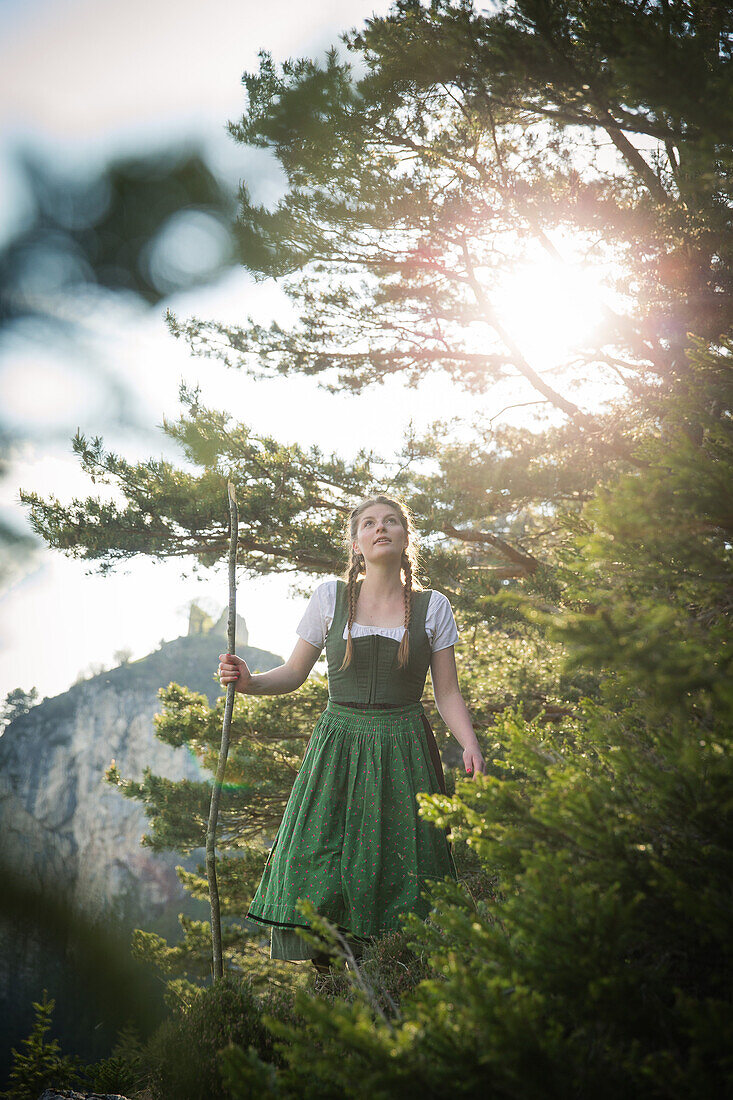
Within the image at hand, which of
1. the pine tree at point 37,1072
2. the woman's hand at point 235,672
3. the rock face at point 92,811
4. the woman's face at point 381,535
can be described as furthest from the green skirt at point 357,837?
the rock face at point 92,811

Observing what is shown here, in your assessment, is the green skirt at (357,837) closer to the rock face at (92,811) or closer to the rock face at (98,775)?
the rock face at (92,811)

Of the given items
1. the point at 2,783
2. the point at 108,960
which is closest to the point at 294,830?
the point at 108,960

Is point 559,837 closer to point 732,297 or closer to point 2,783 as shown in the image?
point 732,297

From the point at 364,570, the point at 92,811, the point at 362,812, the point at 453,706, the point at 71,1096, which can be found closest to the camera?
the point at 71,1096

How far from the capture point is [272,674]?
2.56 meters

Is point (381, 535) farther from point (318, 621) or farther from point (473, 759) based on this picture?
point (473, 759)

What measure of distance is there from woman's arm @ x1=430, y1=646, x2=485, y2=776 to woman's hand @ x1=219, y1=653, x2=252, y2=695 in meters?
0.77

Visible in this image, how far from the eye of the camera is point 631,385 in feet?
16.9

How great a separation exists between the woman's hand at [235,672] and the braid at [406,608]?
62cm

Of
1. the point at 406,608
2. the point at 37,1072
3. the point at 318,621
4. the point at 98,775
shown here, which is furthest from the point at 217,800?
the point at 98,775

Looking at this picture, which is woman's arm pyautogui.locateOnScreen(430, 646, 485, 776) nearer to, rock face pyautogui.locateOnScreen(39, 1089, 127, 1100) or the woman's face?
the woman's face

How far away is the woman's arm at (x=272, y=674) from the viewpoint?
93.7 inches

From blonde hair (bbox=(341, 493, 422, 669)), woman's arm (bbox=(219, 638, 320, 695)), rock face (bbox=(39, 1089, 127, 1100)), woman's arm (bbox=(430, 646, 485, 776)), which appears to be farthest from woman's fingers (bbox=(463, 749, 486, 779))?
rock face (bbox=(39, 1089, 127, 1100))

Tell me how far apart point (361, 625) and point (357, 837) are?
82 centimetres
